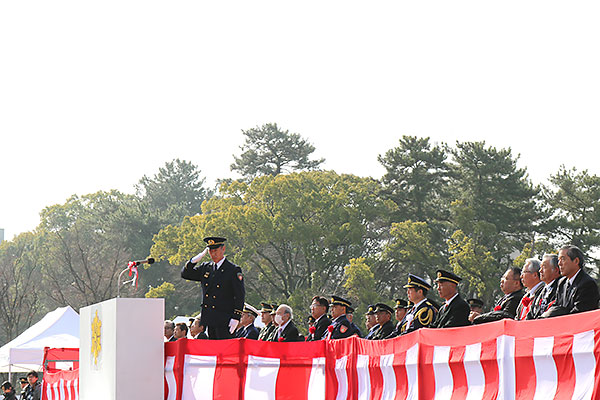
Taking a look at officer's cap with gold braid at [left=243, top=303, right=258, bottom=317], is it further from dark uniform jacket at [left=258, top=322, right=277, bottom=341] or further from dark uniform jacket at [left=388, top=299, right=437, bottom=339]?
dark uniform jacket at [left=388, top=299, right=437, bottom=339]

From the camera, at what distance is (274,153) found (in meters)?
71.7

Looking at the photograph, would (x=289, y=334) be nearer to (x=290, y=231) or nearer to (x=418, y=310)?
(x=418, y=310)

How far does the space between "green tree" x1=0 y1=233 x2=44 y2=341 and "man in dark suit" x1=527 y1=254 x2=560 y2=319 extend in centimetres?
4806

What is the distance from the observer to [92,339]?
1063cm

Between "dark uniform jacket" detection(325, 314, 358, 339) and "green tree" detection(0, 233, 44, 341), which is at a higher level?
"green tree" detection(0, 233, 44, 341)

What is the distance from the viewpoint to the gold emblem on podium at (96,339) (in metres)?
10.2

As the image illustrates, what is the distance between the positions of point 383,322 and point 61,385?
6.11 meters

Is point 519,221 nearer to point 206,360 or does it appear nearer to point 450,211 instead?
point 450,211

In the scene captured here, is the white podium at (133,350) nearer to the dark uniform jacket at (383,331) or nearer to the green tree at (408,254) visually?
the dark uniform jacket at (383,331)

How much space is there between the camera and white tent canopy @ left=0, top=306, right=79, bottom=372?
2503 cm

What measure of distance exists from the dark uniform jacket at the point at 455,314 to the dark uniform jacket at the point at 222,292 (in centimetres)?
299

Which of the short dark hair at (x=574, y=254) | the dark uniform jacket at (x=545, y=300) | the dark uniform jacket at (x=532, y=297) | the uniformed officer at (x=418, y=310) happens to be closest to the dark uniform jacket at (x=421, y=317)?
the uniformed officer at (x=418, y=310)

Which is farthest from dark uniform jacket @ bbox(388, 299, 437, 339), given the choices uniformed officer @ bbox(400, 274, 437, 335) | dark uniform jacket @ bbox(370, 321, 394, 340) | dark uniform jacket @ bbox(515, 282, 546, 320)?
dark uniform jacket @ bbox(370, 321, 394, 340)

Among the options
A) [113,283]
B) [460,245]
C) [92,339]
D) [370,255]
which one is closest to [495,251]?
[460,245]
